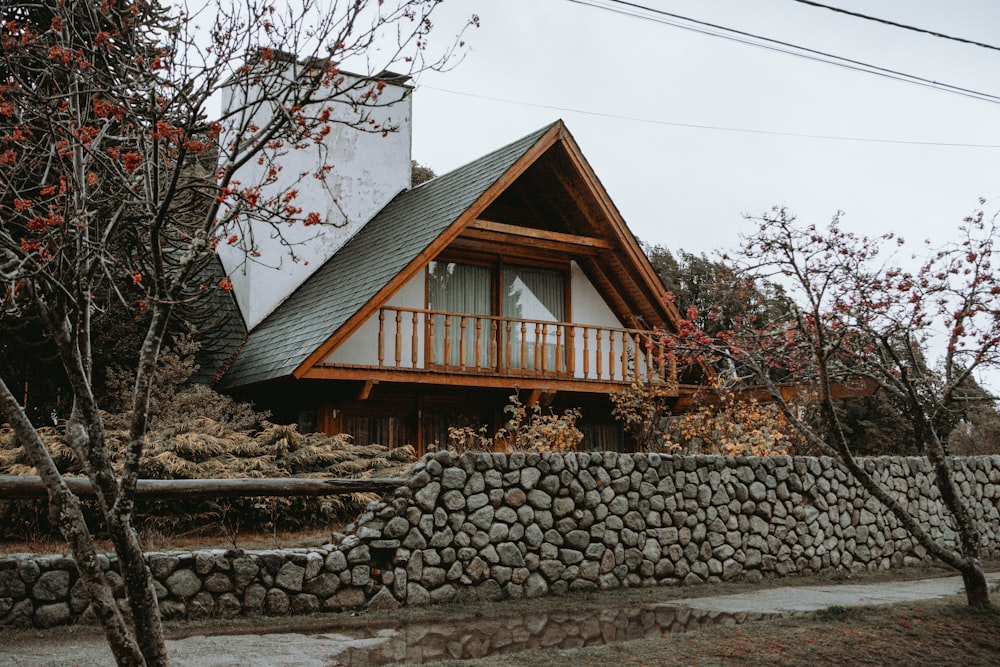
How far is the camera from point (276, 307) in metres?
17.9

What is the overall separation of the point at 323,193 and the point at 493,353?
16.5ft

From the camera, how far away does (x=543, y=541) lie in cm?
1092

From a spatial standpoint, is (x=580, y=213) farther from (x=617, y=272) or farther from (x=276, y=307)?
(x=276, y=307)

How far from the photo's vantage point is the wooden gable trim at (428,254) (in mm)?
13789

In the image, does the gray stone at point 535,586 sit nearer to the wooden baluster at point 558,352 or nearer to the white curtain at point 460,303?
the white curtain at point 460,303

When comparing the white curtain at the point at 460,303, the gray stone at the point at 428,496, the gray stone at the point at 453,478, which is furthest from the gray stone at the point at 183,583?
the white curtain at the point at 460,303

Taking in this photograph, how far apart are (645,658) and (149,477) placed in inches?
242

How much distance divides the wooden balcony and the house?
3 centimetres

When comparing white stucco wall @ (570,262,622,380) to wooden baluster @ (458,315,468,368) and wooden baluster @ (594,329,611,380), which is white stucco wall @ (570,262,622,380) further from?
wooden baluster @ (458,315,468,368)

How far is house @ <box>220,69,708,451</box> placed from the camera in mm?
15109

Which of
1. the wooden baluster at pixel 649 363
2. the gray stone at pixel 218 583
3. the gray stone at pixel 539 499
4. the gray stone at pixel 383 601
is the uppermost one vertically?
the wooden baluster at pixel 649 363

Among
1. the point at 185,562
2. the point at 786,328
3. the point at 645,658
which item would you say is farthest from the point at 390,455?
the point at 645,658

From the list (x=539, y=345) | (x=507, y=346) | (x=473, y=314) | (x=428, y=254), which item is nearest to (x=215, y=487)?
(x=428, y=254)

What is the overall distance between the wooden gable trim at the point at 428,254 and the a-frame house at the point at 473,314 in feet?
0.09
